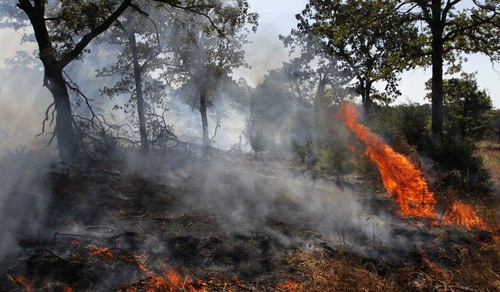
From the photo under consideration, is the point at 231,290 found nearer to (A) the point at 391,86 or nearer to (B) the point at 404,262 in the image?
(B) the point at 404,262

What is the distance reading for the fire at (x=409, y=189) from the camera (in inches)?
327

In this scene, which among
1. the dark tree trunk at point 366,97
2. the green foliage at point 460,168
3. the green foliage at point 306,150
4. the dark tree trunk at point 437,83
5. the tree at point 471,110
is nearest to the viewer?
the green foliage at point 460,168

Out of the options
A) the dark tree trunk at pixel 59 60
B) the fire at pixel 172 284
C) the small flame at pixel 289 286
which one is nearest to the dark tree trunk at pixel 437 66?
the small flame at pixel 289 286

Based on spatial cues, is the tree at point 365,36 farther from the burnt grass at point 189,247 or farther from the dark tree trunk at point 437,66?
the burnt grass at point 189,247

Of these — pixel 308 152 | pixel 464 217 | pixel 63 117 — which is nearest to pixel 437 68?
pixel 308 152

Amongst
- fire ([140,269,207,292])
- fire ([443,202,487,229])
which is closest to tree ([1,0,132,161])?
fire ([140,269,207,292])

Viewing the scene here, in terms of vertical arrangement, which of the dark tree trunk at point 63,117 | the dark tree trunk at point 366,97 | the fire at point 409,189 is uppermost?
the dark tree trunk at point 366,97

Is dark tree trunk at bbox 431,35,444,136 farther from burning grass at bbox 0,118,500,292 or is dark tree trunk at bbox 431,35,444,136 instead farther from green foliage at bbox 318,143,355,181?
burning grass at bbox 0,118,500,292

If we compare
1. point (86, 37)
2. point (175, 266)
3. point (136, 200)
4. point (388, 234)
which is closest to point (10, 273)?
point (175, 266)

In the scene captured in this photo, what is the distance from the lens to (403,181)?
32.9 feet

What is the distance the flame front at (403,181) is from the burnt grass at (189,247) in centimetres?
52

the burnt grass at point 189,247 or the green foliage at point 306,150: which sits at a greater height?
the green foliage at point 306,150

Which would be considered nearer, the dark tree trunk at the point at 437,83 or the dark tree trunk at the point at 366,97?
the dark tree trunk at the point at 437,83

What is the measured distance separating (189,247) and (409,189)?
250 inches
